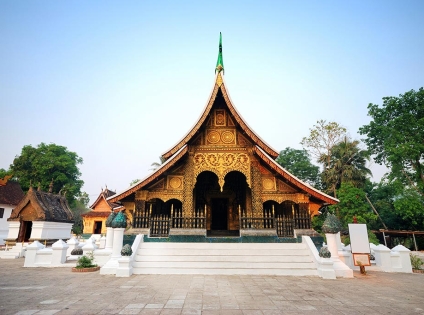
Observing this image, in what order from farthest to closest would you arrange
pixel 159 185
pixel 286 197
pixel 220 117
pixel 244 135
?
pixel 220 117 < pixel 244 135 < pixel 159 185 < pixel 286 197

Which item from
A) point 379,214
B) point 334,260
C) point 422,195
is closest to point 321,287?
point 334,260

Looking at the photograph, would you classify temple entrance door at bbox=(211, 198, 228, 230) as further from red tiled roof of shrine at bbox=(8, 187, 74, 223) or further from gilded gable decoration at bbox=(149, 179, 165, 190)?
red tiled roof of shrine at bbox=(8, 187, 74, 223)

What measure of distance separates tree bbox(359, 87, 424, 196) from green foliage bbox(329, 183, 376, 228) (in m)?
2.92

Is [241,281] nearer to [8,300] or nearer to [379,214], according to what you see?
[8,300]

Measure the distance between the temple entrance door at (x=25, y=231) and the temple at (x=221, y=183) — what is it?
8057 mm

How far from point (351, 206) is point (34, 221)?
2274 cm

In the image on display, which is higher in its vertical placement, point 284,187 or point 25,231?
point 284,187

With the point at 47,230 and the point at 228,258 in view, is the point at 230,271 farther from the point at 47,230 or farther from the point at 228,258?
Answer: the point at 47,230

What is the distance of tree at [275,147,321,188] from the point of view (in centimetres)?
3084

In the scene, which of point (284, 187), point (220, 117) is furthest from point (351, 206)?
point (220, 117)

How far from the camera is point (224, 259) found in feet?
25.9

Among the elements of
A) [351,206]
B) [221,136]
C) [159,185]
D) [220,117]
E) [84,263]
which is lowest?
[84,263]

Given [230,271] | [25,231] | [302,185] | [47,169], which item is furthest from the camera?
[47,169]

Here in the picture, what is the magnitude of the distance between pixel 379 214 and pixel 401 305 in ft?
76.5
